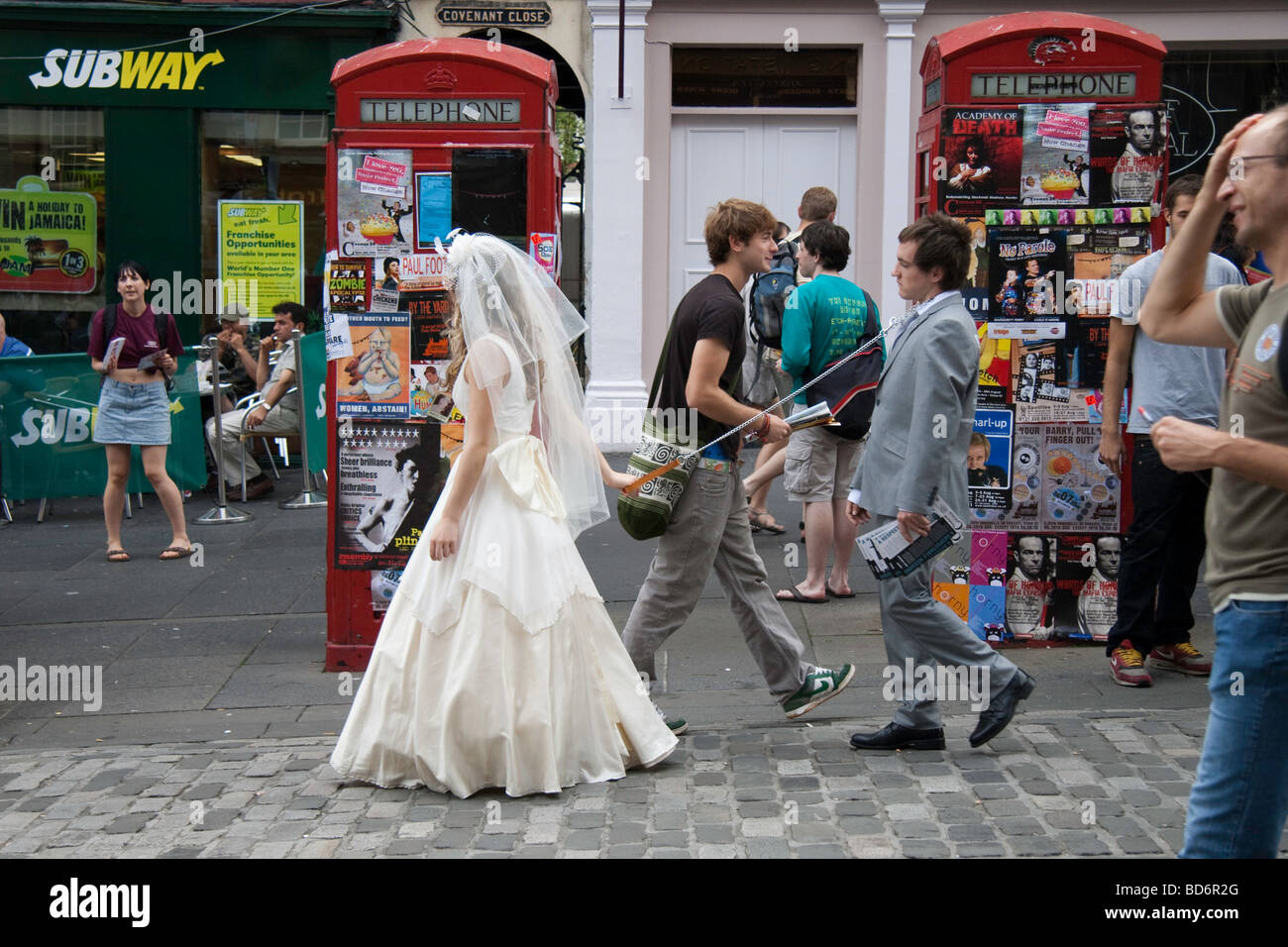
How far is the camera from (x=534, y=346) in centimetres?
499

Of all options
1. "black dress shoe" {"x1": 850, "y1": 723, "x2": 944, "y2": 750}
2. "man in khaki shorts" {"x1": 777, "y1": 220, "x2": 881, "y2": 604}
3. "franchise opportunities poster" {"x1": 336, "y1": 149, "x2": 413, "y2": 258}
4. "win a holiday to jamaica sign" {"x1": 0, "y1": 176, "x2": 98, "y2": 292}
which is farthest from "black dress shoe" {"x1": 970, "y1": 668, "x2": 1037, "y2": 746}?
"win a holiday to jamaica sign" {"x1": 0, "y1": 176, "x2": 98, "y2": 292}

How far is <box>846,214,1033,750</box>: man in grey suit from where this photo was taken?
16.1 ft

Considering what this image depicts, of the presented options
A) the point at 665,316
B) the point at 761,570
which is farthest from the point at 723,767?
the point at 665,316

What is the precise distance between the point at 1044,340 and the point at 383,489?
3081 mm

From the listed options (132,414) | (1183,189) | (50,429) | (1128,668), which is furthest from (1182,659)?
(50,429)

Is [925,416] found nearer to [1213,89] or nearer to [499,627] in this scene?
[499,627]

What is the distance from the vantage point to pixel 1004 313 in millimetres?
6309

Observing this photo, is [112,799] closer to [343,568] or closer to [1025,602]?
[343,568]

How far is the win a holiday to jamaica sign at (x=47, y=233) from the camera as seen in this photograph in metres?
12.6

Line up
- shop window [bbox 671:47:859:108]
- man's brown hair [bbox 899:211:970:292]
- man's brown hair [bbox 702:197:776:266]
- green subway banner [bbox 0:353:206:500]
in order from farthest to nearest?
shop window [bbox 671:47:859:108]
green subway banner [bbox 0:353:206:500]
man's brown hair [bbox 702:197:776:266]
man's brown hair [bbox 899:211:970:292]

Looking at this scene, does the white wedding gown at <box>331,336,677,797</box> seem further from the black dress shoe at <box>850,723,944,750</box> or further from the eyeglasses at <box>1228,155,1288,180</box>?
the eyeglasses at <box>1228,155,1288,180</box>

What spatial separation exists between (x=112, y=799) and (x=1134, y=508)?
14.0ft

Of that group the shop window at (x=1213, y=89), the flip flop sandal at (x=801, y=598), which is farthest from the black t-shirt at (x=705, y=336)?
the shop window at (x=1213, y=89)
